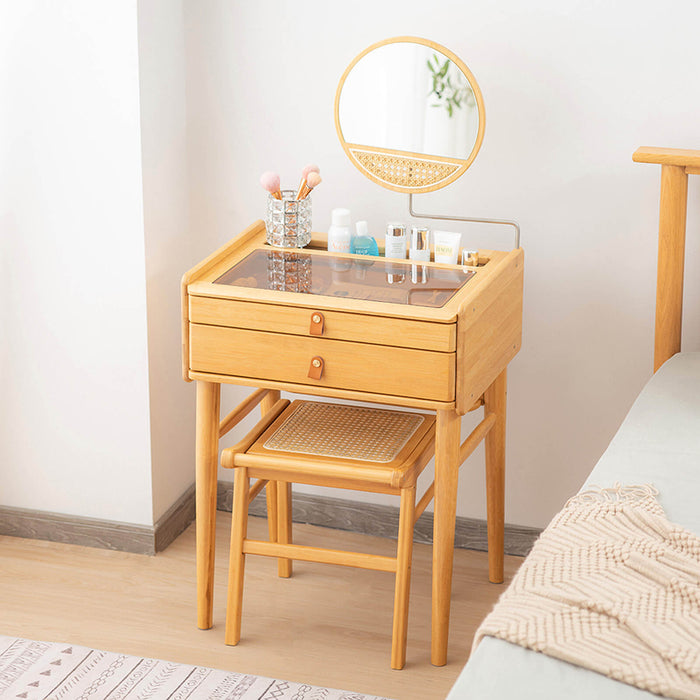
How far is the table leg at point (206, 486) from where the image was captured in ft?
6.78

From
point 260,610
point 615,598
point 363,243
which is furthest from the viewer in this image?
point 260,610

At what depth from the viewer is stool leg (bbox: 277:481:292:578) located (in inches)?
91.4

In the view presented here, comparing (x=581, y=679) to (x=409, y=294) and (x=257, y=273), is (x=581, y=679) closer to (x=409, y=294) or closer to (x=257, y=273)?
(x=409, y=294)

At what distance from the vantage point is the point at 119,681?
1.99 meters

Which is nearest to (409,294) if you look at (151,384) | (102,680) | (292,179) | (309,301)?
(309,301)

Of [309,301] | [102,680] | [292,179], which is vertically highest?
[292,179]

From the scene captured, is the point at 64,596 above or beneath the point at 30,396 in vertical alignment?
beneath

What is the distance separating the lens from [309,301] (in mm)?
1905

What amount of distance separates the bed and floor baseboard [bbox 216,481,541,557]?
556 millimetres

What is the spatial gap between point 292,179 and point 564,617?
1419 mm

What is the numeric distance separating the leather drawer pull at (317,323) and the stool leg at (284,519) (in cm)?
51

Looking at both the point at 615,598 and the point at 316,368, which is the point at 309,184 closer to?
the point at 316,368

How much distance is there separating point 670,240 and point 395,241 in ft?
1.77

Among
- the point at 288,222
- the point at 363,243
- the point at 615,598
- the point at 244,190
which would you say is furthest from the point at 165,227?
the point at 615,598
